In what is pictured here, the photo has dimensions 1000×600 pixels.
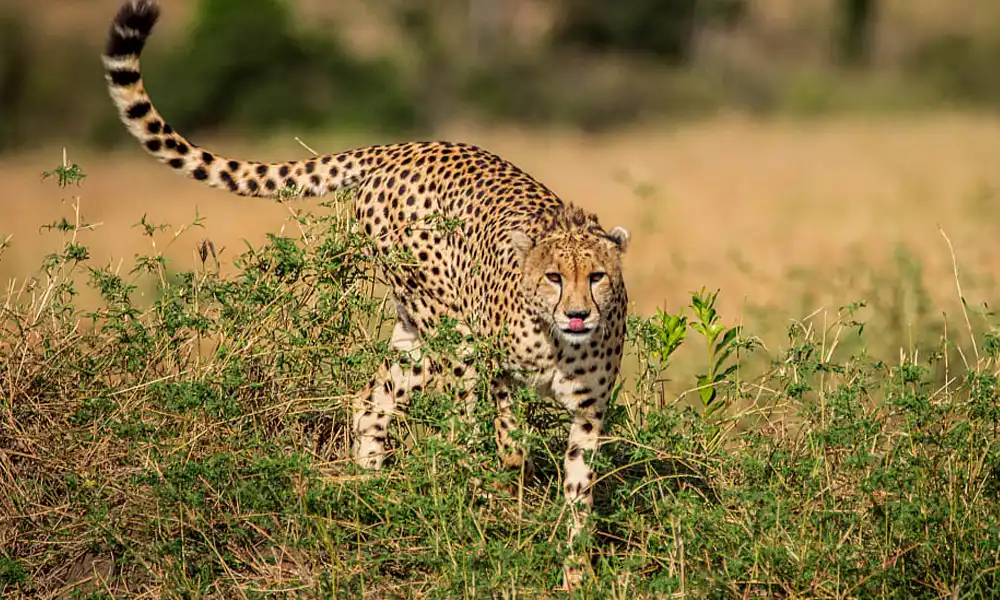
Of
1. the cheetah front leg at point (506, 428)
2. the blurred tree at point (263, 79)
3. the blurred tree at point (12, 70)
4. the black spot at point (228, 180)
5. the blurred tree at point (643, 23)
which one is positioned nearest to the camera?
the cheetah front leg at point (506, 428)

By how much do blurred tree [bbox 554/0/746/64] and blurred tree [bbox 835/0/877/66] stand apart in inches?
110

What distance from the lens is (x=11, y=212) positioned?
49.8 ft

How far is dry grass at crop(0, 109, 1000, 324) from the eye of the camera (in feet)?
38.8

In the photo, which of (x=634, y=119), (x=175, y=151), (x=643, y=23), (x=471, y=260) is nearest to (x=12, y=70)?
(x=634, y=119)

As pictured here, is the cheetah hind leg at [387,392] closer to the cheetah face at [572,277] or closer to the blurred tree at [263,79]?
the cheetah face at [572,277]

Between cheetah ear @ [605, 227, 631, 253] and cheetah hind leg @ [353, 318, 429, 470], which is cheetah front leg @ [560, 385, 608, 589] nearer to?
→ cheetah ear @ [605, 227, 631, 253]

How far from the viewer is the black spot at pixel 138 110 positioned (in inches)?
203

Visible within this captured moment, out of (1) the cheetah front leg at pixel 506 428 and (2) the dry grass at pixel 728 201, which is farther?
(2) the dry grass at pixel 728 201

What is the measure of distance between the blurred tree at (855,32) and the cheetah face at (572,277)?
29.0 metres

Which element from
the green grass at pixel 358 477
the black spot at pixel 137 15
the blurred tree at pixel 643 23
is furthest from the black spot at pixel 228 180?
the blurred tree at pixel 643 23

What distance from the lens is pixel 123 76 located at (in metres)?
5.13

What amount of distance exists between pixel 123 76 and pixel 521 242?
65.9 inches

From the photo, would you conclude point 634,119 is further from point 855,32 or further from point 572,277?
point 572,277

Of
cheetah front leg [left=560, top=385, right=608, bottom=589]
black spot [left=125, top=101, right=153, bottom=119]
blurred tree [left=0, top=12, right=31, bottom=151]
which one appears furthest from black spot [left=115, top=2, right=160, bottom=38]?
blurred tree [left=0, top=12, right=31, bottom=151]
